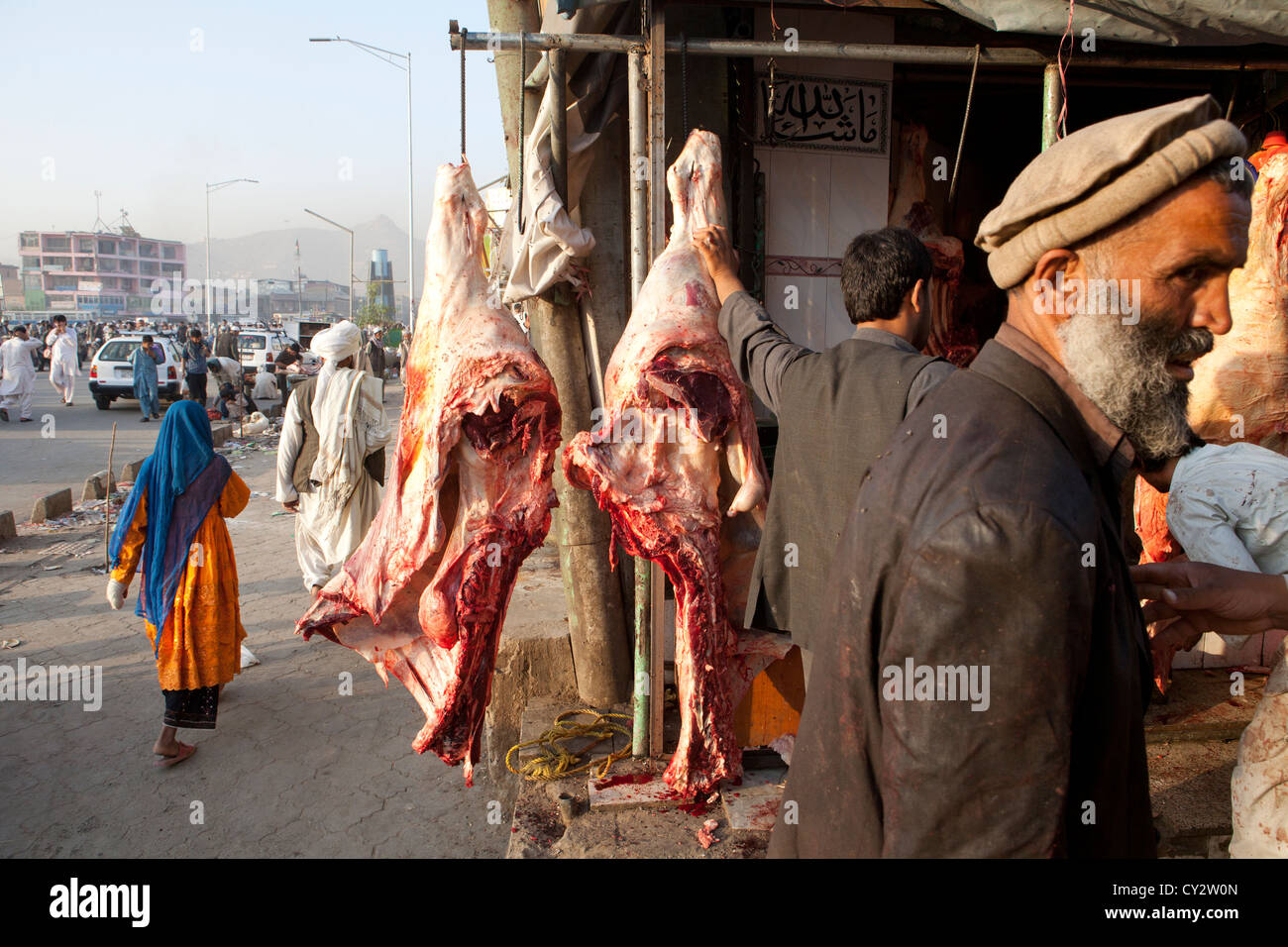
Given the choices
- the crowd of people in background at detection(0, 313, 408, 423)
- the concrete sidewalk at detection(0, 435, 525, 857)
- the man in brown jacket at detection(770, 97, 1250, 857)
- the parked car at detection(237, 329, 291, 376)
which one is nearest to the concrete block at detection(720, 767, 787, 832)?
the concrete sidewalk at detection(0, 435, 525, 857)

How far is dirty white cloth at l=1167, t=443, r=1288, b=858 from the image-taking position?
2.46 m

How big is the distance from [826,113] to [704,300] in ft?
7.67

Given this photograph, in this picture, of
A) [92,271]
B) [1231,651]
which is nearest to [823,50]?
[1231,651]

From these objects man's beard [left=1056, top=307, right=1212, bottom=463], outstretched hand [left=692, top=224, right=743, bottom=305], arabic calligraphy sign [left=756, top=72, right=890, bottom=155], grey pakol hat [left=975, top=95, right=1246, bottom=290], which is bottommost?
man's beard [left=1056, top=307, right=1212, bottom=463]

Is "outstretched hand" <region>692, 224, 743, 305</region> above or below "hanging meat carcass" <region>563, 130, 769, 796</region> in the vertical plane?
above

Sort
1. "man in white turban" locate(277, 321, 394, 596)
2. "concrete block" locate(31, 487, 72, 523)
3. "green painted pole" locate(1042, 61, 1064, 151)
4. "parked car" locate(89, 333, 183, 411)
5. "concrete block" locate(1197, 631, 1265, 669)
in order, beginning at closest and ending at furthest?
"green painted pole" locate(1042, 61, 1064, 151) → "concrete block" locate(1197, 631, 1265, 669) → "man in white turban" locate(277, 321, 394, 596) → "concrete block" locate(31, 487, 72, 523) → "parked car" locate(89, 333, 183, 411)

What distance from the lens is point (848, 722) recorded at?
4.31ft

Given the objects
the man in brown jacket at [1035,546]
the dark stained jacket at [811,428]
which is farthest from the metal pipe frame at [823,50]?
the man in brown jacket at [1035,546]

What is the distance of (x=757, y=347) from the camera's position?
2764 millimetres

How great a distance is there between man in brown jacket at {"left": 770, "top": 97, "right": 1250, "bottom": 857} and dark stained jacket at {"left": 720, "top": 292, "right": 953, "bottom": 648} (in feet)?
2.97

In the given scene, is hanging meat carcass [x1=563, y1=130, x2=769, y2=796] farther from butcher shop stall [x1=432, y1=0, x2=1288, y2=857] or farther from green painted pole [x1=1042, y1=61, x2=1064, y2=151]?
green painted pole [x1=1042, y1=61, x2=1064, y2=151]
